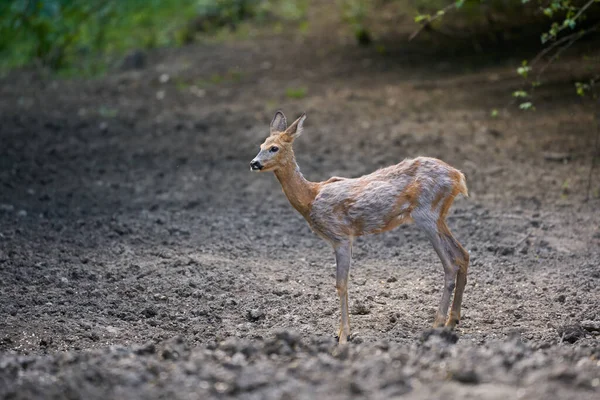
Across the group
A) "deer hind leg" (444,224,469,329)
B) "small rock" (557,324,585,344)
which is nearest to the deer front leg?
"deer hind leg" (444,224,469,329)

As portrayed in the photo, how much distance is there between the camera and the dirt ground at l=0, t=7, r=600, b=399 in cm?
528

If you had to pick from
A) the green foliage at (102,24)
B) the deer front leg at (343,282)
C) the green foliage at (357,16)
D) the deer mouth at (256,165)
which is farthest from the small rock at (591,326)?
the green foliage at (102,24)

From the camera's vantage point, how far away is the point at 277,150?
707 centimetres

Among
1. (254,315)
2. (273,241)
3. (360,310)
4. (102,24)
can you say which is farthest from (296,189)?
(102,24)

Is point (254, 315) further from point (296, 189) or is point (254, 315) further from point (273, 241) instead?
point (273, 241)

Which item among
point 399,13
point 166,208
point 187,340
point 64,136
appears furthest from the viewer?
point 399,13

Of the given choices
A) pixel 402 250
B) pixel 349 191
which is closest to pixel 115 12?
pixel 402 250

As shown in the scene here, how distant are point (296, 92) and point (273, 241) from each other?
5.62 m

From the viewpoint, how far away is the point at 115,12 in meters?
18.4

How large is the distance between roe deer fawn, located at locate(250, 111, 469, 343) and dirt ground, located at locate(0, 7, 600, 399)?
0.52 meters

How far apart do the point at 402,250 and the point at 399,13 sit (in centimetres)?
995

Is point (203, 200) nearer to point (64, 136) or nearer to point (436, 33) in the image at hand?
point (64, 136)

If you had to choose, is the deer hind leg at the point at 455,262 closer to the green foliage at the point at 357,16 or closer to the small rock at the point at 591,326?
the small rock at the point at 591,326

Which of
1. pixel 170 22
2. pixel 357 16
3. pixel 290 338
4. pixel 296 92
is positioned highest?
pixel 357 16
